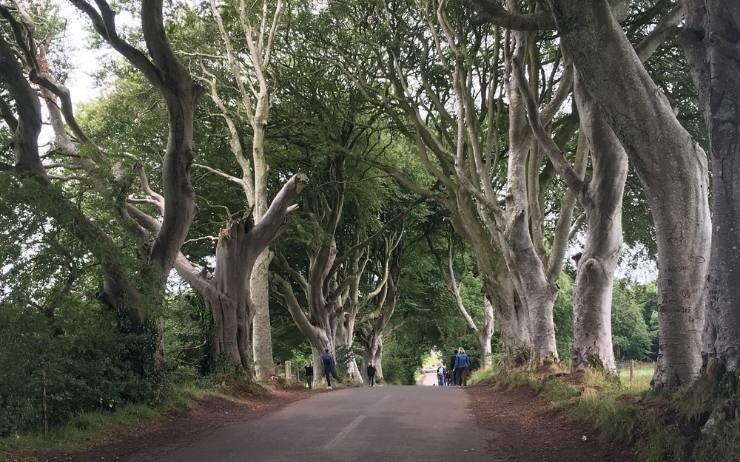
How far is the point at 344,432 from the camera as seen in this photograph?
9.79 metres

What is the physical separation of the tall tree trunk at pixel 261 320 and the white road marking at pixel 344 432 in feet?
31.9

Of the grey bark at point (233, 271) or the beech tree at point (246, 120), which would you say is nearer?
the grey bark at point (233, 271)

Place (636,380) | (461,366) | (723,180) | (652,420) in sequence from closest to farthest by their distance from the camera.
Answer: (723,180) < (652,420) < (636,380) < (461,366)

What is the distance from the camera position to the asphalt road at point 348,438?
7905 millimetres

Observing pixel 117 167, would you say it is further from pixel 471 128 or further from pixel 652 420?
pixel 652 420

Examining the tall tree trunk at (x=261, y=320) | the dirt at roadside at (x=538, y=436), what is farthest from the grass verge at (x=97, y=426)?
the tall tree trunk at (x=261, y=320)

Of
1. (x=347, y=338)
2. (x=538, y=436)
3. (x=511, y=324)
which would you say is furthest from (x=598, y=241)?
(x=347, y=338)

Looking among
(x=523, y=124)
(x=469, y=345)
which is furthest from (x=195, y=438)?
(x=469, y=345)

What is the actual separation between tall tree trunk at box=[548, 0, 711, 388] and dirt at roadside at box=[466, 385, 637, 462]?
49.2 inches

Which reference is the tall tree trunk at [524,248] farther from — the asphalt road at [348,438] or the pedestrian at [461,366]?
the pedestrian at [461,366]

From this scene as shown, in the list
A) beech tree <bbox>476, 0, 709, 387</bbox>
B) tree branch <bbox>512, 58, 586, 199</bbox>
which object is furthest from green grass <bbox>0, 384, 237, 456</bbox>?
tree branch <bbox>512, 58, 586, 199</bbox>

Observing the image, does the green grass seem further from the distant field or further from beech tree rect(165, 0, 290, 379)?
the distant field

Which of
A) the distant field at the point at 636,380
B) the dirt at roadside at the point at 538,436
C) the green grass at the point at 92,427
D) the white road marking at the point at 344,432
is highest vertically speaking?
the distant field at the point at 636,380

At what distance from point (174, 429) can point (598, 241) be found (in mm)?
8175
